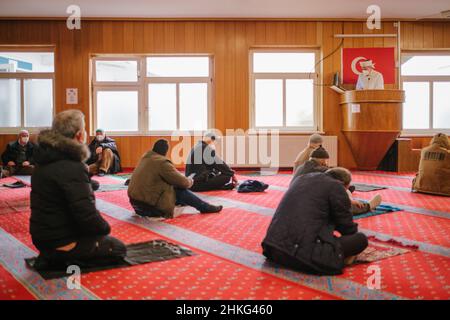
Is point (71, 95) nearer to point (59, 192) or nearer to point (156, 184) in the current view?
point (156, 184)

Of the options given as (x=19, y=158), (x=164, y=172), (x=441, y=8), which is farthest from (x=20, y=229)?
(x=441, y=8)

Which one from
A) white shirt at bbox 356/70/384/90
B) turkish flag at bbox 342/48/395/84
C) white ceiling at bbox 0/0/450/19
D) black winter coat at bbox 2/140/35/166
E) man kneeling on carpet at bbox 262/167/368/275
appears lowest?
man kneeling on carpet at bbox 262/167/368/275

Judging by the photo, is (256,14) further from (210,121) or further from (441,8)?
(441,8)

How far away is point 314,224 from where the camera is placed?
113 inches

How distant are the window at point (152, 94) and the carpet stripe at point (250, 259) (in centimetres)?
512

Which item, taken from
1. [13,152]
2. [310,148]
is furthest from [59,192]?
[13,152]

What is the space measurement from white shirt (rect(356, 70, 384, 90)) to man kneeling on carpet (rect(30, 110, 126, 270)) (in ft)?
24.6

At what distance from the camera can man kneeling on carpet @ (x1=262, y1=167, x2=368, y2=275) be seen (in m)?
2.89

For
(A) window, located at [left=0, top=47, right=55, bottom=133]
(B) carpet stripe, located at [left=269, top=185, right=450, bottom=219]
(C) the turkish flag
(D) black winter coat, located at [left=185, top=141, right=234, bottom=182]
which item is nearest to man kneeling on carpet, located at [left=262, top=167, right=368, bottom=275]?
(B) carpet stripe, located at [left=269, top=185, right=450, bottom=219]

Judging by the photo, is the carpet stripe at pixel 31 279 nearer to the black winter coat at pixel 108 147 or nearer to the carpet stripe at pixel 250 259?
the carpet stripe at pixel 250 259

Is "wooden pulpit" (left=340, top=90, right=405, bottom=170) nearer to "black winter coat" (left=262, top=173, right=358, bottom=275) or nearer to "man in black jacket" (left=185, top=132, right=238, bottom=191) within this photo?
"man in black jacket" (left=185, top=132, right=238, bottom=191)

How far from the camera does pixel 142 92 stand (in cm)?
1005

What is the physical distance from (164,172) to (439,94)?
7710mm

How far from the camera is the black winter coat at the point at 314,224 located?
2889mm
